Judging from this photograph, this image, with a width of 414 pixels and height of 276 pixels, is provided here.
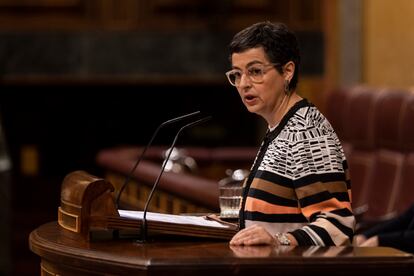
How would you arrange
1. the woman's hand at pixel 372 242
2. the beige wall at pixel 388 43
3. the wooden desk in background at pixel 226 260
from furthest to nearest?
the beige wall at pixel 388 43 < the woman's hand at pixel 372 242 < the wooden desk in background at pixel 226 260

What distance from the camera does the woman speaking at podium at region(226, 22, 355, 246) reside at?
2.39 meters

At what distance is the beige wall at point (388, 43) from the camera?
7465 millimetres

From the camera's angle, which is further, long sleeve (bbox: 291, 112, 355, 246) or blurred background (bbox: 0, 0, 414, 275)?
blurred background (bbox: 0, 0, 414, 275)

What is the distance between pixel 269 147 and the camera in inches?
99.0

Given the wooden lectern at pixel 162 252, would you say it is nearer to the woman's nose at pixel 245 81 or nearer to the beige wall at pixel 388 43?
the woman's nose at pixel 245 81

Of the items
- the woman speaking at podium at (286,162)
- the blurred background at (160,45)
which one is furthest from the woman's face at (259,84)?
the blurred background at (160,45)

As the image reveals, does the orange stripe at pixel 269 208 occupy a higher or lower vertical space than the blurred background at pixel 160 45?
higher

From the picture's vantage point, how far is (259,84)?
99.0 inches

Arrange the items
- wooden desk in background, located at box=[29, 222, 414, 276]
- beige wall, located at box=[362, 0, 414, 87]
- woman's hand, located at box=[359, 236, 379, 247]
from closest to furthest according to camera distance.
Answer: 1. wooden desk in background, located at box=[29, 222, 414, 276]
2. woman's hand, located at box=[359, 236, 379, 247]
3. beige wall, located at box=[362, 0, 414, 87]

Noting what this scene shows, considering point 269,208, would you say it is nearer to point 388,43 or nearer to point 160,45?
point 388,43

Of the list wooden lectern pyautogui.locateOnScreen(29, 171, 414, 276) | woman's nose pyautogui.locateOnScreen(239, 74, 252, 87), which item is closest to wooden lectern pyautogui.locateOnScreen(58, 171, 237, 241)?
wooden lectern pyautogui.locateOnScreen(29, 171, 414, 276)

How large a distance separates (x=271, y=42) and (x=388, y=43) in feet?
17.2

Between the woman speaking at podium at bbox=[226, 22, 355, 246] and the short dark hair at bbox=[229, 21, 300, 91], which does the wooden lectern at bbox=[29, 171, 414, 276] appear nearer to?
the woman speaking at podium at bbox=[226, 22, 355, 246]

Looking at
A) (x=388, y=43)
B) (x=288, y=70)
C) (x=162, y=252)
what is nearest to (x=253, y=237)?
(x=162, y=252)
